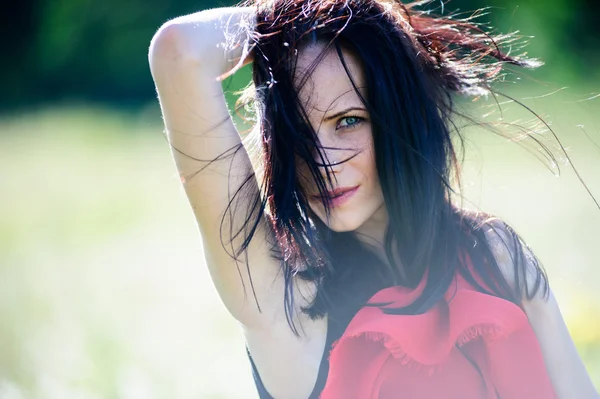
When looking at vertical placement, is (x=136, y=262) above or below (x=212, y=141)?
below

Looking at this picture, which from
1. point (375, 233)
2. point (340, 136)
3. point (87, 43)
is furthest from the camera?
point (87, 43)

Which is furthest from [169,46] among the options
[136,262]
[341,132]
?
[136,262]

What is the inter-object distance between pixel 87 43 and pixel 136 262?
13.0 ft

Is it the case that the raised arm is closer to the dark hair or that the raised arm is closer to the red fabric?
the dark hair

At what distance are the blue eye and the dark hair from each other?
0.03 m

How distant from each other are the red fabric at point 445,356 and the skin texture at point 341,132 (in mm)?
183

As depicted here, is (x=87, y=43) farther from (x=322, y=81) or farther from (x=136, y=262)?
(x=322, y=81)

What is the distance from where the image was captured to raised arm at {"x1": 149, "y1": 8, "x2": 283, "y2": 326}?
1.29m

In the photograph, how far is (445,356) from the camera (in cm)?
140

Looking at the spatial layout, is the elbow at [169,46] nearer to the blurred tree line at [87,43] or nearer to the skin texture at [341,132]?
the skin texture at [341,132]

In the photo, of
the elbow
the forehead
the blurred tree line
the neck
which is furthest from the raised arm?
the blurred tree line

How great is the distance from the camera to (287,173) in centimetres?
138

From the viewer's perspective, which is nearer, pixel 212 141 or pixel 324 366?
pixel 212 141

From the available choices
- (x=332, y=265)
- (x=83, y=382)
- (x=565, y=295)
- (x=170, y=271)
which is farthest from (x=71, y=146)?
(x=332, y=265)
